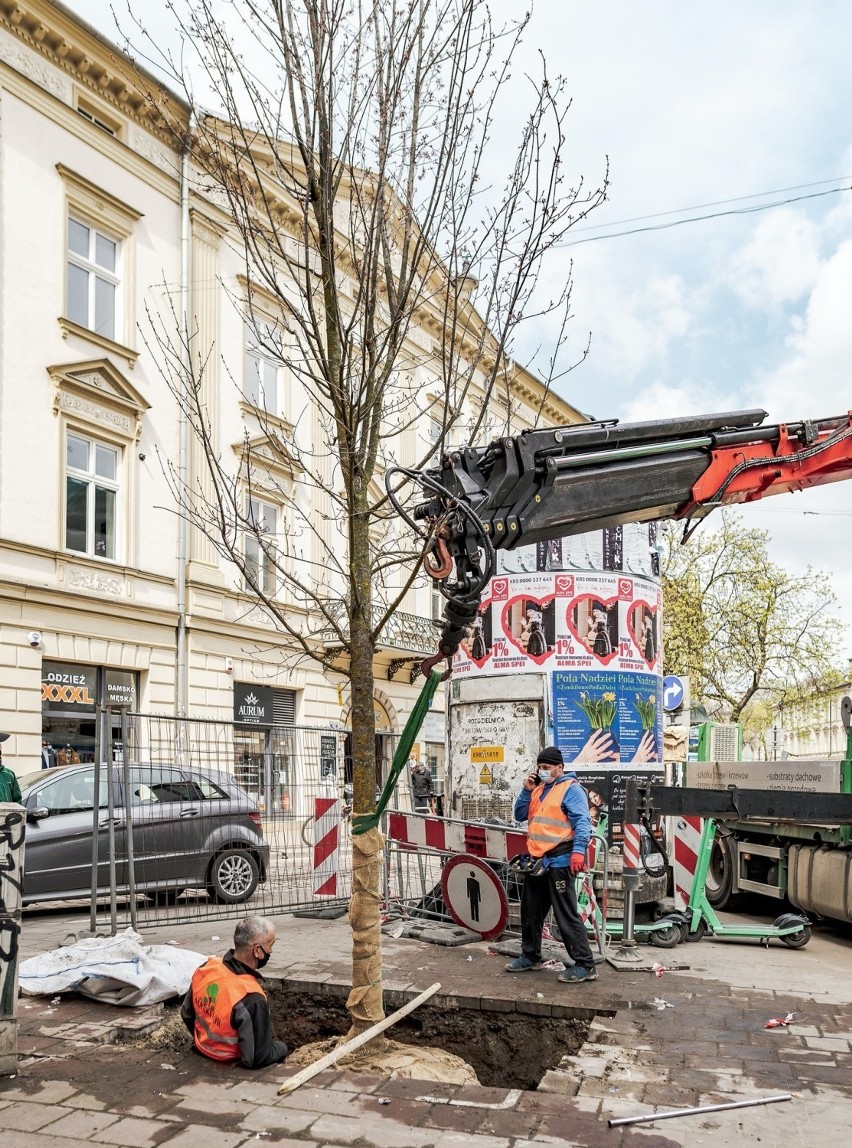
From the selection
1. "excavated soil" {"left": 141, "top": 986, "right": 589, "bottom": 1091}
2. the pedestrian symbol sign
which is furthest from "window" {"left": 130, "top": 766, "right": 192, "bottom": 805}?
"excavated soil" {"left": 141, "top": 986, "right": 589, "bottom": 1091}

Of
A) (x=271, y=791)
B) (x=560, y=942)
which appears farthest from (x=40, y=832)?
(x=560, y=942)

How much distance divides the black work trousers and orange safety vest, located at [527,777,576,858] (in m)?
0.20

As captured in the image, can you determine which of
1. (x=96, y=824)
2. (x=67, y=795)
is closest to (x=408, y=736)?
(x=96, y=824)

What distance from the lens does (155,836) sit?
947 cm

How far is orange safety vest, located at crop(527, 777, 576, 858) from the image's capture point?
316 inches

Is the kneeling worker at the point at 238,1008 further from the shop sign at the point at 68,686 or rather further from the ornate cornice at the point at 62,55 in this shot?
the ornate cornice at the point at 62,55

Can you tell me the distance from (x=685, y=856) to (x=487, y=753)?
2.09 meters

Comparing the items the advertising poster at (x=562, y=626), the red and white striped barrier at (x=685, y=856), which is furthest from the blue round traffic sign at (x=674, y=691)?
the red and white striped barrier at (x=685, y=856)

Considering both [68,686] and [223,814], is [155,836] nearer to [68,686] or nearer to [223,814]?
[223,814]

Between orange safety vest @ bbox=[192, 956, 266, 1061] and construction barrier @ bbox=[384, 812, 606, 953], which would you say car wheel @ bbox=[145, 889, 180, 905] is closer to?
construction barrier @ bbox=[384, 812, 606, 953]

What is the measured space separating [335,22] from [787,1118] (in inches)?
234

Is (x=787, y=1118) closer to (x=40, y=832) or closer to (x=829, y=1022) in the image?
(x=829, y=1022)

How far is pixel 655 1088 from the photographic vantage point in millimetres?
5133

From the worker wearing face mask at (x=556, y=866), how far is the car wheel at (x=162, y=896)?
3.29 metres
